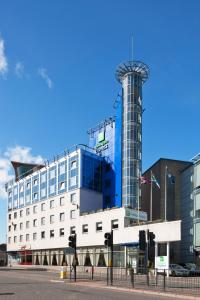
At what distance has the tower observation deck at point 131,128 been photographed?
78438 millimetres

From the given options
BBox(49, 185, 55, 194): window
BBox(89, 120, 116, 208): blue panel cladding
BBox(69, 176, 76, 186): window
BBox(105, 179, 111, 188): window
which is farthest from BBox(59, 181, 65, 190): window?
BBox(105, 179, 111, 188): window

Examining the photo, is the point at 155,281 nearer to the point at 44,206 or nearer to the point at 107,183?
the point at 107,183

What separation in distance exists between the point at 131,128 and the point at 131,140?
6.18ft

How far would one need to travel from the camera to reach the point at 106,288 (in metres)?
32.0

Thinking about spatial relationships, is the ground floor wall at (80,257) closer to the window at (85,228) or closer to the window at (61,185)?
the window at (85,228)

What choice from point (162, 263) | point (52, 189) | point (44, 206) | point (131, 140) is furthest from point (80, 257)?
point (162, 263)

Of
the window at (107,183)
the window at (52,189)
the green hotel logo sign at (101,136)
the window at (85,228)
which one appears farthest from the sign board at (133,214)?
the window at (52,189)

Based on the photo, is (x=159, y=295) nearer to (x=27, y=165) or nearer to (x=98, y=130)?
(x=98, y=130)

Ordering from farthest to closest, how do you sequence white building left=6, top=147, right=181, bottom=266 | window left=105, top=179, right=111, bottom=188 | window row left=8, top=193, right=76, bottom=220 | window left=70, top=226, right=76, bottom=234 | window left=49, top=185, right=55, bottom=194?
window left=49, top=185, right=55, bottom=194, window left=105, top=179, right=111, bottom=188, window row left=8, top=193, right=76, bottom=220, window left=70, top=226, right=76, bottom=234, white building left=6, top=147, right=181, bottom=266

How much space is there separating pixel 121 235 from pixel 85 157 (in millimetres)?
18069

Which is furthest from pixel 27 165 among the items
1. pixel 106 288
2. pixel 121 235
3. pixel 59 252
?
pixel 106 288

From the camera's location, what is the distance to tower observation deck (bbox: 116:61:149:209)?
78.4 m

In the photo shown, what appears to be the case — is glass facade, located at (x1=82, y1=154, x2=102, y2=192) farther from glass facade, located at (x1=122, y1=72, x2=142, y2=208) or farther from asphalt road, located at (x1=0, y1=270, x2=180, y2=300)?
asphalt road, located at (x1=0, y1=270, x2=180, y2=300)

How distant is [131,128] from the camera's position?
80.0 m
